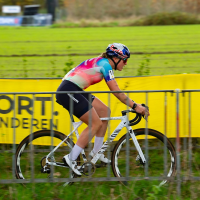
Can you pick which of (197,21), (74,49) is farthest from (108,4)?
(74,49)

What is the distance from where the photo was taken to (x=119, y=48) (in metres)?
4.39

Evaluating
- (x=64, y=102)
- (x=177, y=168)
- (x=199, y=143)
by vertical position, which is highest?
(x=64, y=102)

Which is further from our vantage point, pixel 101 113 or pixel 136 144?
pixel 101 113

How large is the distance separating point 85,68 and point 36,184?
1495 mm

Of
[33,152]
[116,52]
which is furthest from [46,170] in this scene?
[116,52]

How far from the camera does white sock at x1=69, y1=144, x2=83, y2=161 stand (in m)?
4.32

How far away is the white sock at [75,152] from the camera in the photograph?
4320 millimetres

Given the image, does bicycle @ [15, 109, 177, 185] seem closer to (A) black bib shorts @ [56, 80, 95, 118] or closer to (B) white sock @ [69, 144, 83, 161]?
(B) white sock @ [69, 144, 83, 161]

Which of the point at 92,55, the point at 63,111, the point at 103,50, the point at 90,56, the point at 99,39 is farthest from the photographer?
the point at 99,39

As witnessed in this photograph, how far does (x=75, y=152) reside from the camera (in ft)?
14.2

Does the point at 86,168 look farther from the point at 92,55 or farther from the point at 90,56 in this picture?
the point at 92,55

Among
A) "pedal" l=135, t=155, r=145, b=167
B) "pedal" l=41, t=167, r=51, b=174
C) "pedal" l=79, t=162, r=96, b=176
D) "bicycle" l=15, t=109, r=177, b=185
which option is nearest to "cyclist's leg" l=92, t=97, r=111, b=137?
"bicycle" l=15, t=109, r=177, b=185

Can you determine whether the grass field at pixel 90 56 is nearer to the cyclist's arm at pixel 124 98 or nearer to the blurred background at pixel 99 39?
the blurred background at pixel 99 39

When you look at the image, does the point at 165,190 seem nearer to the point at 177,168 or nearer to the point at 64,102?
the point at 177,168
